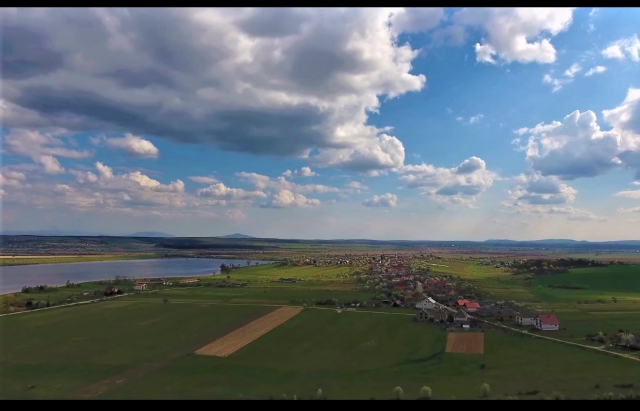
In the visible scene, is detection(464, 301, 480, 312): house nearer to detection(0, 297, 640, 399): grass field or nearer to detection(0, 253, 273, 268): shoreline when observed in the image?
detection(0, 297, 640, 399): grass field

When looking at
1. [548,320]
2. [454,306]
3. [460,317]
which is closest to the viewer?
[548,320]

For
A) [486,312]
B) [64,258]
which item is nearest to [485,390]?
[486,312]

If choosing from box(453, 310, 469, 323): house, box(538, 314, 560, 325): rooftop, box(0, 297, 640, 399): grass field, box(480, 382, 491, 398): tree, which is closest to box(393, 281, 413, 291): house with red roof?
box(453, 310, 469, 323): house

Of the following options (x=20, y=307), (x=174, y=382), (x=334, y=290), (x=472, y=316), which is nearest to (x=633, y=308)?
(x=472, y=316)

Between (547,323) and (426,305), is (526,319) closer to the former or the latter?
(547,323)

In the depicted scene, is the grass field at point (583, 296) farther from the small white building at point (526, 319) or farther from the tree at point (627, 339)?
the tree at point (627, 339)

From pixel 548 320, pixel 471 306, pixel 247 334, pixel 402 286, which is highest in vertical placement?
pixel 548 320
